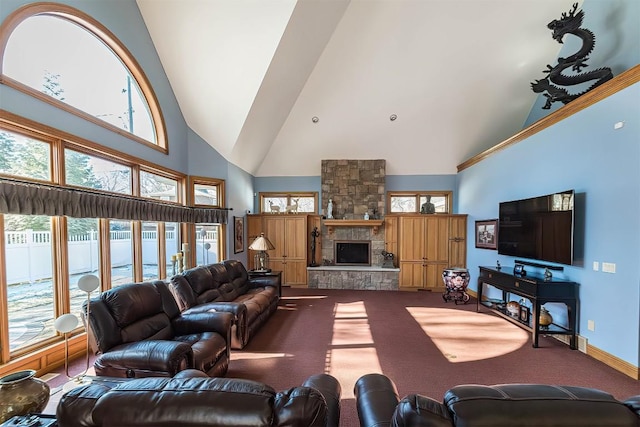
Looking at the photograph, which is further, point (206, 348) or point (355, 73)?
point (355, 73)

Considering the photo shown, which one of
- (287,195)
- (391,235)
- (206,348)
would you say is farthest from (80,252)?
(391,235)

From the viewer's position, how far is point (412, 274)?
22.8ft

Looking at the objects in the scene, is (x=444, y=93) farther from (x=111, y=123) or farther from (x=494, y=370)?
(x=111, y=123)

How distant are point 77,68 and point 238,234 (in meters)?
4.08

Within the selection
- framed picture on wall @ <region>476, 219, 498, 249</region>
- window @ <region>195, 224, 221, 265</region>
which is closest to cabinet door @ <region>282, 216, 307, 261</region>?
window @ <region>195, 224, 221, 265</region>

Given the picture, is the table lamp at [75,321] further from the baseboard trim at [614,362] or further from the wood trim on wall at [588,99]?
the wood trim on wall at [588,99]

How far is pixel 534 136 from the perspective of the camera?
14.4 feet

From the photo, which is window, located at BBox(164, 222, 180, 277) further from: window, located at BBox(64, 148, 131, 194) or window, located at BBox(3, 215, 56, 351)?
window, located at BBox(3, 215, 56, 351)

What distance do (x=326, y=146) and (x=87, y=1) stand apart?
190 inches

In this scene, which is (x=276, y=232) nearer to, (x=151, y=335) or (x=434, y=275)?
(x=434, y=275)

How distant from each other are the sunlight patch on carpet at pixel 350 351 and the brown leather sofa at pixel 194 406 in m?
1.98

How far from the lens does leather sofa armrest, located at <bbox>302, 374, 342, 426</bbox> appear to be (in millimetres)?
1460

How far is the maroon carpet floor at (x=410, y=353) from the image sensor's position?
112 inches

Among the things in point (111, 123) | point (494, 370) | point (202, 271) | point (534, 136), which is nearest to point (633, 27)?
point (534, 136)
